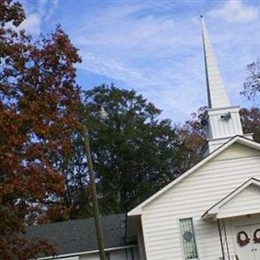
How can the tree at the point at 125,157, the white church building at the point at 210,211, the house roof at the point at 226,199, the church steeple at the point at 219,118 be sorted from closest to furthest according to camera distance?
the house roof at the point at 226,199 → the white church building at the point at 210,211 → the church steeple at the point at 219,118 → the tree at the point at 125,157

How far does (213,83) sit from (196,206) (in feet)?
26.5

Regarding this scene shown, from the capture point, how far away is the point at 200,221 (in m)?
24.0

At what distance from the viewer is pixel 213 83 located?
2988 centimetres

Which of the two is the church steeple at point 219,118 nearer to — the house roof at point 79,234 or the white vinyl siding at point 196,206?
the white vinyl siding at point 196,206

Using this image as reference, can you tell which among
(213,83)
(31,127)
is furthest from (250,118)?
(31,127)

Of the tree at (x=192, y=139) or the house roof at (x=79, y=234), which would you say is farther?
the tree at (x=192, y=139)

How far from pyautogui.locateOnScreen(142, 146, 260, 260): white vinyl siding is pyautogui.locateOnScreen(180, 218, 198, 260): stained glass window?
175 mm

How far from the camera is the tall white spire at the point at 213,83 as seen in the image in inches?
1156

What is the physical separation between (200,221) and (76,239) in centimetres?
814

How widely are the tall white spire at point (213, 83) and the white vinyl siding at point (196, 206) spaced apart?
505 cm

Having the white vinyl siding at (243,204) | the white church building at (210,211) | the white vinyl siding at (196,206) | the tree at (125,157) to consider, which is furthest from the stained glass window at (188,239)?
the tree at (125,157)

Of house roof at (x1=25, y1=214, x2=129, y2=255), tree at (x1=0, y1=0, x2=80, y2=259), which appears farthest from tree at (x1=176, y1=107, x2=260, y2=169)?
tree at (x1=0, y1=0, x2=80, y2=259)

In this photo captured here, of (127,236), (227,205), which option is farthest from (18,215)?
(127,236)

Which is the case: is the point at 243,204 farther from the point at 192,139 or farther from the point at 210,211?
the point at 192,139
